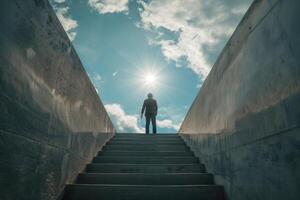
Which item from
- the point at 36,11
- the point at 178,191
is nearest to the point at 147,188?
the point at 178,191

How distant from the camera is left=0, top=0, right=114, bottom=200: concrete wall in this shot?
47.8 inches

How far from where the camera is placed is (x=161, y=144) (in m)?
4.81

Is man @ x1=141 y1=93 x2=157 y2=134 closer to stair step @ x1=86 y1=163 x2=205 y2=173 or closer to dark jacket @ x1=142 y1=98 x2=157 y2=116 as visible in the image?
dark jacket @ x1=142 y1=98 x2=157 y2=116

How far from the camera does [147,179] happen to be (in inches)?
105

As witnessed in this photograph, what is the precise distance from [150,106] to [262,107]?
18.2 ft

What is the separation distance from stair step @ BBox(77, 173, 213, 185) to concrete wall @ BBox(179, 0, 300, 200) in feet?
0.87

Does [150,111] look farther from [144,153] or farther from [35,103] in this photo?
[35,103]

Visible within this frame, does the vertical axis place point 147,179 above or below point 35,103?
below

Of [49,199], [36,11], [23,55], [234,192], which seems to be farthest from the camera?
[234,192]

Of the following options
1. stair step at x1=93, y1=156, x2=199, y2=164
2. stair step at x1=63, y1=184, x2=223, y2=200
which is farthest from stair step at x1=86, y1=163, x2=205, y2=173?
stair step at x1=63, y1=184, x2=223, y2=200

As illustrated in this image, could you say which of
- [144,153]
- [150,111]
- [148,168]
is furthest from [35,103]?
[150,111]

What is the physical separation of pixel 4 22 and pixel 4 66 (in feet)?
0.80

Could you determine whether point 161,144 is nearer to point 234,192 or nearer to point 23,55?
point 234,192

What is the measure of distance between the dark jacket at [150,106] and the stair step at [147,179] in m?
4.26
